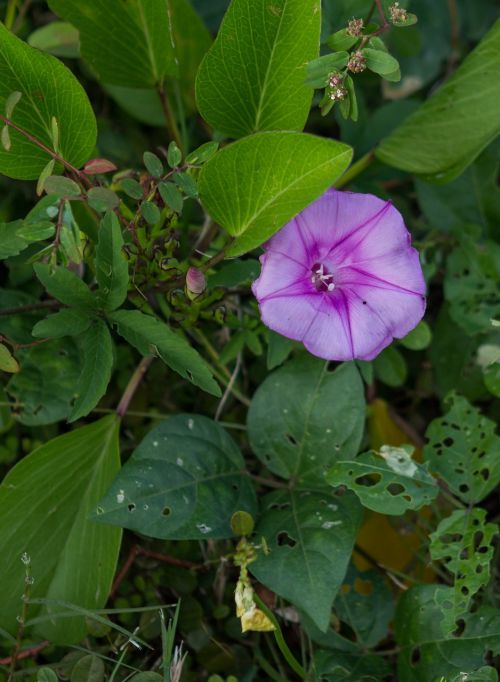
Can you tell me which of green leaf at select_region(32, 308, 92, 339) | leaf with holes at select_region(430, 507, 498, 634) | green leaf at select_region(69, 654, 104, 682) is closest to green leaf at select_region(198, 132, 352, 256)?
green leaf at select_region(32, 308, 92, 339)

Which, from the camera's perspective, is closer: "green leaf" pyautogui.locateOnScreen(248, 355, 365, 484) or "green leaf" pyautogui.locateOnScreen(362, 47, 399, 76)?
"green leaf" pyautogui.locateOnScreen(362, 47, 399, 76)

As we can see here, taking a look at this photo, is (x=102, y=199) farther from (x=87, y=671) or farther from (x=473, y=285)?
(x=473, y=285)

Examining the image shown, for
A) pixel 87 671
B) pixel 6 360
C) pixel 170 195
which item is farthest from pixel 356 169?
pixel 87 671

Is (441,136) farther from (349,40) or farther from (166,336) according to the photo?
(166,336)

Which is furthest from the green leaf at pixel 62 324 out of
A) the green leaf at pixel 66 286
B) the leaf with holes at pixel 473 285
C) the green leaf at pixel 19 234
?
the leaf with holes at pixel 473 285

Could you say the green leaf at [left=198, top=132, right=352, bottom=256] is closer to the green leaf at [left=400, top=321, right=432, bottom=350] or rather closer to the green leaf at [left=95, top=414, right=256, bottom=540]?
the green leaf at [left=95, top=414, right=256, bottom=540]

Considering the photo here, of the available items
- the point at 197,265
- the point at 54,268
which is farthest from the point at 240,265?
the point at 54,268
